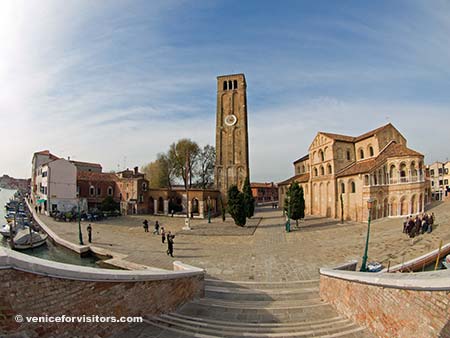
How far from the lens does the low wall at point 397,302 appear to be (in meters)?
4.05

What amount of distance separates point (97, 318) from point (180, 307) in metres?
2.93

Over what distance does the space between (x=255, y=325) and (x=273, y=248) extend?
819cm

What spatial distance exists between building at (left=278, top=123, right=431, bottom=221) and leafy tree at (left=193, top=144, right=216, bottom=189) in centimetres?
1701

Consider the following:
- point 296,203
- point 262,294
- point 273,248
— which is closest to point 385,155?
point 296,203

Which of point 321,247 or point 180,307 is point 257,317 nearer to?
point 180,307

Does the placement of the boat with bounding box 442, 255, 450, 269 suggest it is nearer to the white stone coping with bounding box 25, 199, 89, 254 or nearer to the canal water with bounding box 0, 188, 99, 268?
the canal water with bounding box 0, 188, 99, 268

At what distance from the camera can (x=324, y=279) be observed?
25.4ft

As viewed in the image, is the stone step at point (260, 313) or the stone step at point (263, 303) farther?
the stone step at point (263, 303)

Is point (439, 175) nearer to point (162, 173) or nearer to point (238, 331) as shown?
point (162, 173)

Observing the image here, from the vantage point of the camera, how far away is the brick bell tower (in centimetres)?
3456

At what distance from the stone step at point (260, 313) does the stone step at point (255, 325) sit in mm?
277

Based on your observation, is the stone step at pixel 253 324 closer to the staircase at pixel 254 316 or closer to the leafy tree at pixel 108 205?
the staircase at pixel 254 316

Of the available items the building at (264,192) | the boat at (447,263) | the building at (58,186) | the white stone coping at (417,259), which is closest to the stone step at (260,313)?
the white stone coping at (417,259)

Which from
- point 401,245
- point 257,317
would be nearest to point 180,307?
point 257,317
